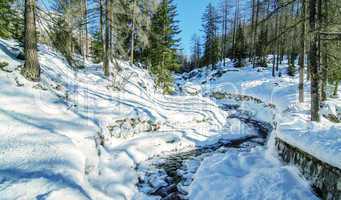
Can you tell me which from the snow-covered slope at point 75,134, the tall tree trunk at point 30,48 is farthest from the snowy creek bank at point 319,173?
the tall tree trunk at point 30,48

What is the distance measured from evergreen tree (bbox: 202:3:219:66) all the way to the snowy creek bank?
33.9m

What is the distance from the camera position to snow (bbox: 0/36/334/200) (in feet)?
14.2

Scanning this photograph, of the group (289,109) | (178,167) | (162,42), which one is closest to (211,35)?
(162,42)

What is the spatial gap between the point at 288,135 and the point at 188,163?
2.88 metres

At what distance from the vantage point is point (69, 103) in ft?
26.0

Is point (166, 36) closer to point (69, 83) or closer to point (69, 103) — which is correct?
point (69, 83)

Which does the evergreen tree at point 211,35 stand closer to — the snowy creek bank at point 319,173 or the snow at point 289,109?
the snow at point 289,109

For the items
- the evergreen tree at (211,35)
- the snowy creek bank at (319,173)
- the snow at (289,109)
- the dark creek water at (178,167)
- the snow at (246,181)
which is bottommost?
the dark creek water at (178,167)

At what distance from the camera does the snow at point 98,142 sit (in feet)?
14.2

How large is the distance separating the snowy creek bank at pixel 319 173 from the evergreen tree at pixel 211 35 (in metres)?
33.9

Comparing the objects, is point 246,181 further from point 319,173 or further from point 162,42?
point 162,42

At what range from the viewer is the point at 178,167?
6.85 m

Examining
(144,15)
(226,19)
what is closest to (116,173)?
(144,15)

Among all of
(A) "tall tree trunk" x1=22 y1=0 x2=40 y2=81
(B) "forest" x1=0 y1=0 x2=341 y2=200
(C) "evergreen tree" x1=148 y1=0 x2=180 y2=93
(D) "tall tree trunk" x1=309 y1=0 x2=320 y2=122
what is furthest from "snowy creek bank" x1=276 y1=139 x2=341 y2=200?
(C) "evergreen tree" x1=148 y1=0 x2=180 y2=93
